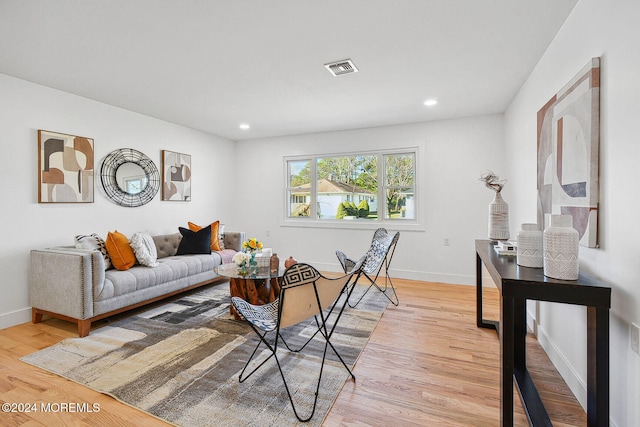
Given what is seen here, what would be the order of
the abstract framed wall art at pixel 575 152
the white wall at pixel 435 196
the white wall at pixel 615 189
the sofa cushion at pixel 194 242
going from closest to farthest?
the white wall at pixel 615 189, the abstract framed wall art at pixel 575 152, the sofa cushion at pixel 194 242, the white wall at pixel 435 196

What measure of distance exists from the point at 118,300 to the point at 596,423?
12.0ft

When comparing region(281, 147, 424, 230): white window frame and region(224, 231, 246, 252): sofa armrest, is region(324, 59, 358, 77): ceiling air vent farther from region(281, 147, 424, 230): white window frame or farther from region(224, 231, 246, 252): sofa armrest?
region(224, 231, 246, 252): sofa armrest

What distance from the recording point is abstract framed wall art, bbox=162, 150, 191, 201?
4.63 metres

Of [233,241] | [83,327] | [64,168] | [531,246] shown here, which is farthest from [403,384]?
[64,168]

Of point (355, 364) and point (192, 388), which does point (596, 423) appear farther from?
point (192, 388)

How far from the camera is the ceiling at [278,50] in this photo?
199 centimetres

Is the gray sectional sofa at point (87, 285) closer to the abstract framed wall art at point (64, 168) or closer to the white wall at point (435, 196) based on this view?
the abstract framed wall art at point (64, 168)

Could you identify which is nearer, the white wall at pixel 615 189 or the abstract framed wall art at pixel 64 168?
the white wall at pixel 615 189

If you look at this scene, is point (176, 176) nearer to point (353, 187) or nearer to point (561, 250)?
point (353, 187)

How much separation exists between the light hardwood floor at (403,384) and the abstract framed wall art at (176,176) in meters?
2.21

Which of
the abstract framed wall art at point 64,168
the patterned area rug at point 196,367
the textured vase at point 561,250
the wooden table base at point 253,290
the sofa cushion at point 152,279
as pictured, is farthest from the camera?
the abstract framed wall art at point 64,168

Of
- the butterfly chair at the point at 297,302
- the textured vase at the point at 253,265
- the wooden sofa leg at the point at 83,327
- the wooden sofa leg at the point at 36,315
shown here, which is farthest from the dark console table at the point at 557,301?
the wooden sofa leg at the point at 36,315

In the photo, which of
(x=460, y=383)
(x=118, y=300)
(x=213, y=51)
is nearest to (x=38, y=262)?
(x=118, y=300)

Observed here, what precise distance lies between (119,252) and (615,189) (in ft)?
13.5
